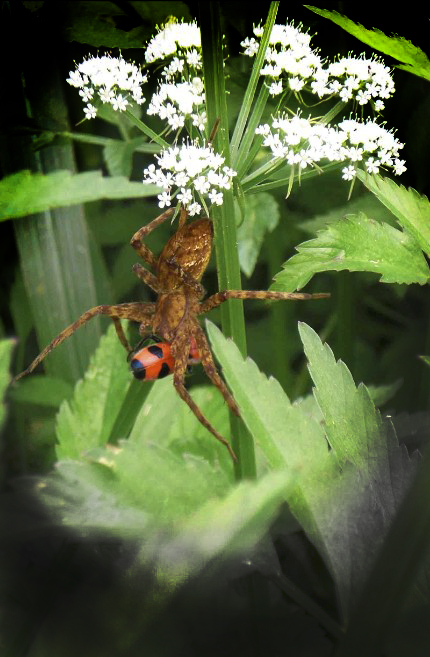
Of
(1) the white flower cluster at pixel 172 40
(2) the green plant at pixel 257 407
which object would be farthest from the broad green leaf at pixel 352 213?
(1) the white flower cluster at pixel 172 40

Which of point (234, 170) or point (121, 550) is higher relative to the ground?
point (234, 170)

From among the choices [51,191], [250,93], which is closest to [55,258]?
[51,191]

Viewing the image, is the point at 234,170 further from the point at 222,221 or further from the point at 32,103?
the point at 32,103

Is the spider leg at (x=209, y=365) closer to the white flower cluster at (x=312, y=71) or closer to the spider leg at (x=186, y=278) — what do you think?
the spider leg at (x=186, y=278)

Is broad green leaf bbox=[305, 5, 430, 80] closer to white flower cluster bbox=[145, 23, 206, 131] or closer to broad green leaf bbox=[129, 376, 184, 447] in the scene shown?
white flower cluster bbox=[145, 23, 206, 131]

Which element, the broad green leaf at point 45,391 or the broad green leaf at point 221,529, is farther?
the broad green leaf at point 45,391

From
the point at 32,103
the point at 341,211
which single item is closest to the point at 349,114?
the point at 341,211
